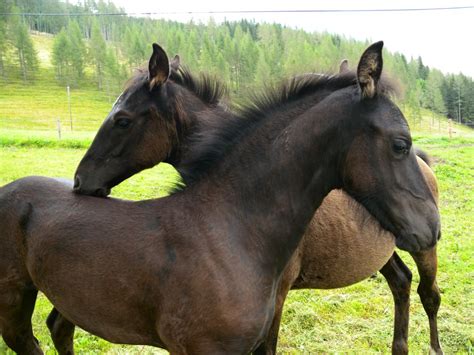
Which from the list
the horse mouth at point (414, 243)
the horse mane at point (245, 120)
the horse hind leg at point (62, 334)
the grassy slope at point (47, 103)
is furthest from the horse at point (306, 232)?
the grassy slope at point (47, 103)

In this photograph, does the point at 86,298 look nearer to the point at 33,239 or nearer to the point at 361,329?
the point at 33,239

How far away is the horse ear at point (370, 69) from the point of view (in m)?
2.21

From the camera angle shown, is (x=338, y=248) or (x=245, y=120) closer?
(x=245, y=120)

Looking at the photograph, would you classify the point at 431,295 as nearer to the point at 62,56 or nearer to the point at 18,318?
the point at 18,318

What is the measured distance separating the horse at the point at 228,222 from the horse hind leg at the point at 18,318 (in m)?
0.13

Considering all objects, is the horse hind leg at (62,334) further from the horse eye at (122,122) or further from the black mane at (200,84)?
the black mane at (200,84)

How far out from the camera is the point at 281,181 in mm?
2467

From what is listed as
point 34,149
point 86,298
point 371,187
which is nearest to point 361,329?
point 371,187

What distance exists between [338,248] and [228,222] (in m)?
1.55

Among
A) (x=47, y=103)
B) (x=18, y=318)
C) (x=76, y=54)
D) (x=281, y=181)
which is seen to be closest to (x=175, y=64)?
(x=281, y=181)

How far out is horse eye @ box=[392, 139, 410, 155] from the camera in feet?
7.48

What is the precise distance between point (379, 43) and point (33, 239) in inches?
90.8

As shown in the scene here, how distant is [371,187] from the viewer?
2357 millimetres

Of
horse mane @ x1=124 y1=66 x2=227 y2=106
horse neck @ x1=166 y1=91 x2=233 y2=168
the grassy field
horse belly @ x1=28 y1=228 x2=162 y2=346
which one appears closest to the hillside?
the grassy field
